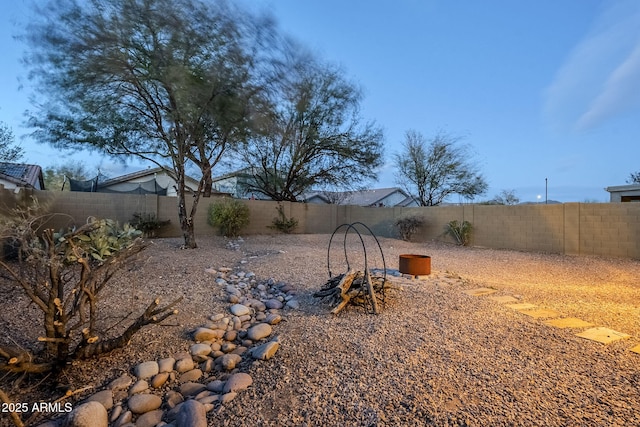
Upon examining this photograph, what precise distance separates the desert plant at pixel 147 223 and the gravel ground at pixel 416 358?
409 cm

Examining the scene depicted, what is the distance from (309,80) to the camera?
943cm

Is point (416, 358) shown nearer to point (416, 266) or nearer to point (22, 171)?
point (416, 266)

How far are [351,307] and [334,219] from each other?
389 inches

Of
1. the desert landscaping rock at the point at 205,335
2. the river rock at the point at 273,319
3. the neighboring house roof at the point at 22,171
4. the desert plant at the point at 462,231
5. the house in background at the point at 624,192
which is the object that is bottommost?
the desert landscaping rock at the point at 205,335

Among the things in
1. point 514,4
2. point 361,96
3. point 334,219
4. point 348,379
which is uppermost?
point 514,4

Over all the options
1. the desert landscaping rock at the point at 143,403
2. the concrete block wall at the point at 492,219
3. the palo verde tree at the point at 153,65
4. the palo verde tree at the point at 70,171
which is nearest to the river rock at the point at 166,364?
the desert landscaping rock at the point at 143,403

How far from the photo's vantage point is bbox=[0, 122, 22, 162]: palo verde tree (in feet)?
42.9

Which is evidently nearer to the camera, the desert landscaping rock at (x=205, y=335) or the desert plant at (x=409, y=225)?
the desert landscaping rock at (x=205, y=335)

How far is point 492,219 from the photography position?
9.76 m

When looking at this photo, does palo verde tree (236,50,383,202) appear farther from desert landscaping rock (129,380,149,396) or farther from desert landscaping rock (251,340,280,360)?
desert landscaping rock (129,380,149,396)

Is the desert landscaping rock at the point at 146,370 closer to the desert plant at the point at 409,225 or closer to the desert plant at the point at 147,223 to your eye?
the desert plant at the point at 147,223

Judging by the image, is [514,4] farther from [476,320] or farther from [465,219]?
[476,320]

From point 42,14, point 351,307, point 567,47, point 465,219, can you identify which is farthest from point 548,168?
point 42,14

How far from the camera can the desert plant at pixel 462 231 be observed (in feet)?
33.0
